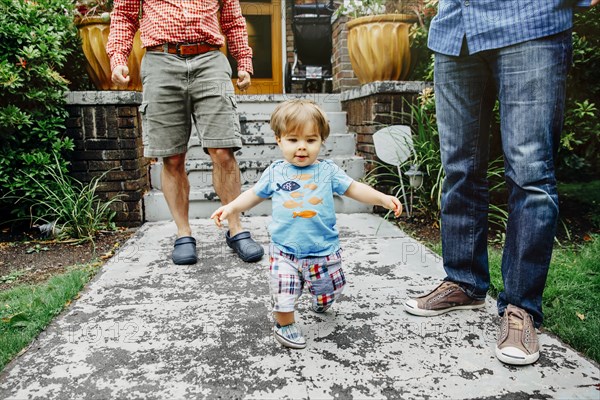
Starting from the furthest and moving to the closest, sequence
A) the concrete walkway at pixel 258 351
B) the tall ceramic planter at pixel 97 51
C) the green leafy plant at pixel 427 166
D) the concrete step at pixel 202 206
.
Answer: the concrete step at pixel 202 206 → the tall ceramic planter at pixel 97 51 → the green leafy plant at pixel 427 166 → the concrete walkway at pixel 258 351

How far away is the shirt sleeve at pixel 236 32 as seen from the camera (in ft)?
8.82

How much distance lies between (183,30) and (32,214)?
1725 millimetres

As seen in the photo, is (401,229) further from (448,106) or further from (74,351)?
(74,351)

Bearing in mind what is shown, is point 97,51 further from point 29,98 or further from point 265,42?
point 265,42

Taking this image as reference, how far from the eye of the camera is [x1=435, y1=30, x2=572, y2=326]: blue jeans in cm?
139

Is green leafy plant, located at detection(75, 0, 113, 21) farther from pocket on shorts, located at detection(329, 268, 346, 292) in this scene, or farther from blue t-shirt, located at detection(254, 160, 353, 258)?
pocket on shorts, located at detection(329, 268, 346, 292)

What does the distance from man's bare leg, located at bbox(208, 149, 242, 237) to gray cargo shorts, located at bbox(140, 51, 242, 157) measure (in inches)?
2.6

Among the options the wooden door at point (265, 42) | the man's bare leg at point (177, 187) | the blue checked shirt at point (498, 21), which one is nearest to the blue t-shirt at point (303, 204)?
the blue checked shirt at point (498, 21)

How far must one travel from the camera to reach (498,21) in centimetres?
144

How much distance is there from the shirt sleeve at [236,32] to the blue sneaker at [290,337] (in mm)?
1666

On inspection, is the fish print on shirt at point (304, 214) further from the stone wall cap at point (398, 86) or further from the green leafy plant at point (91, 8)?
the green leafy plant at point (91, 8)

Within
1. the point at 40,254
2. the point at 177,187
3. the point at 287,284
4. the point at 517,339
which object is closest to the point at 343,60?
the point at 177,187

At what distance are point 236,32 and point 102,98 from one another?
3.77 feet

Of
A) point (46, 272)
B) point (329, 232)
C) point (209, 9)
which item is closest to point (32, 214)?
point (46, 272)
